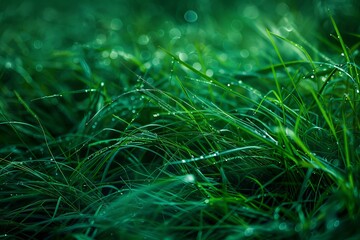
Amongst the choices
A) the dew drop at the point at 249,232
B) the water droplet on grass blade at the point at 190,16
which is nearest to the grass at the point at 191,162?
the dew drop at the point at 249,232

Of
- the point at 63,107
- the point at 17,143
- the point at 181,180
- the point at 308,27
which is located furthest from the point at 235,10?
the point at 181,180

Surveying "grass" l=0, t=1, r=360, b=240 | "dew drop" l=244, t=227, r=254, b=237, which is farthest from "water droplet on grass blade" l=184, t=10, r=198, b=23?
"dew drop" l=244, t=227, r=254, b=237

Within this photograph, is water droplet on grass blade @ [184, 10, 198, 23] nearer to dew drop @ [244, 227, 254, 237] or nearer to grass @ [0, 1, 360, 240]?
grass @ [0, 1, 360, 240]

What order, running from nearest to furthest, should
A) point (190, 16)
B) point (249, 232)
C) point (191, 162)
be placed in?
point (249, 232) < point (191, 162) < point (190, 16)

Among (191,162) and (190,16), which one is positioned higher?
(190,16)

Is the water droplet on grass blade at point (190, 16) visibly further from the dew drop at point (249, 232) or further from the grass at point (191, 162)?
the dew drop at point (249, 232)

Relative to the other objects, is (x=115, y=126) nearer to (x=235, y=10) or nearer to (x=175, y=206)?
(x=175, y=206)

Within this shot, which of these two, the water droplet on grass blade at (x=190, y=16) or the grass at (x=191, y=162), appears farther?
the water droplet on grass blade at (x=190, y=16)

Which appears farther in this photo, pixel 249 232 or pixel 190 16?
pixel 190 16

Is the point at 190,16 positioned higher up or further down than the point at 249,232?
higher up

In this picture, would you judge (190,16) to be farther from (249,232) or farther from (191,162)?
(249,232)

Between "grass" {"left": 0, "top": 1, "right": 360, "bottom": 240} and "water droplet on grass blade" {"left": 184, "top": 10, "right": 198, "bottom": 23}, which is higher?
"water droplet on grass blade" {"left": 184, "top": 10, "right": 198, "bottom": 23}

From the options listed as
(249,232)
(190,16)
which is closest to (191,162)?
(249,232)

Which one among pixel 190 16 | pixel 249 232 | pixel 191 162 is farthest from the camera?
pixel 190 16
